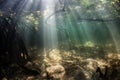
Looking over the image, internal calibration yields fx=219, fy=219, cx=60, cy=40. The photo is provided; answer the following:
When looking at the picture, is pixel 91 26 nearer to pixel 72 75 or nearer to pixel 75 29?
pixel 75 29

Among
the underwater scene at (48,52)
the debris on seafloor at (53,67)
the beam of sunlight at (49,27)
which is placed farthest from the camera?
the beam of sunlight at (49,27)

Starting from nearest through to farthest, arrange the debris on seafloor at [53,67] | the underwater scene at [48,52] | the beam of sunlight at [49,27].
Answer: the debris on seafloor at [53,67], the underwater scene at [48,52], the beam of sunlight at [49,27]

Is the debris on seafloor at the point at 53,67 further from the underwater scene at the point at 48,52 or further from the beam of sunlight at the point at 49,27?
the beam of sunlight at the point at 49,27

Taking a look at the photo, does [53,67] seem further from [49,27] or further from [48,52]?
[49,27]

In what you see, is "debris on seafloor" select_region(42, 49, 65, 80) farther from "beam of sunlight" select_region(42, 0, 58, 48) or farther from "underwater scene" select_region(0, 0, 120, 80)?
"beam of sunlight" select_region(42, 0, 58, 48)

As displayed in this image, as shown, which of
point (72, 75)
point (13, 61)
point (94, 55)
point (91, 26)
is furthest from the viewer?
point (91, 26)

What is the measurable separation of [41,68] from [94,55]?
2.92 metres

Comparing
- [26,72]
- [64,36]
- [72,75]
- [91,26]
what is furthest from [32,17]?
[91,26]

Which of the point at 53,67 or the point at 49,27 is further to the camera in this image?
the point at 49,27

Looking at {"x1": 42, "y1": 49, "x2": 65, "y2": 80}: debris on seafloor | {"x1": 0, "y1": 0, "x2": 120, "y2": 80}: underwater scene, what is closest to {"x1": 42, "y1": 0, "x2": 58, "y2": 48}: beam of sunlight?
{"x1": 0, "y1": 0, "x2": 120, "y2": 80}: underwater scene

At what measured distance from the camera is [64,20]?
45.3ft

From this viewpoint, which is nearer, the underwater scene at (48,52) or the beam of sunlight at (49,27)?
the underwater scene at (48,52)

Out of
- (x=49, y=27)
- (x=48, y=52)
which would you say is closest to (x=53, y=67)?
(x=48, y=52)

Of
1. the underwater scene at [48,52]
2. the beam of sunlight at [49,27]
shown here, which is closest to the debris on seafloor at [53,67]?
the underwater scene at [48,52]
